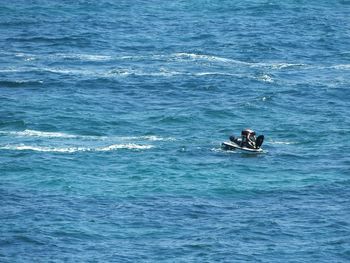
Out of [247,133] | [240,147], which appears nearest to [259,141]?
[247,133]

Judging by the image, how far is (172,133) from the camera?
93438 mm

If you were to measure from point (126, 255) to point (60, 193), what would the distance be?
40.7ft

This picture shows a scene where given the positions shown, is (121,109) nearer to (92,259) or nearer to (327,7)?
(92,259)

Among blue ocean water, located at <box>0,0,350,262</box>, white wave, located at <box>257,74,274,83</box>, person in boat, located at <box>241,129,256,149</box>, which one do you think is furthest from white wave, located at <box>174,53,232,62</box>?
person in boat, located at <box>241,129,256,149</box>

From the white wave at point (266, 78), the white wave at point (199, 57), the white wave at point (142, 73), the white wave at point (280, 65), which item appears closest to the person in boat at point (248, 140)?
the white wave at point (266, 78)

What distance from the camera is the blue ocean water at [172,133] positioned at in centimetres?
6794

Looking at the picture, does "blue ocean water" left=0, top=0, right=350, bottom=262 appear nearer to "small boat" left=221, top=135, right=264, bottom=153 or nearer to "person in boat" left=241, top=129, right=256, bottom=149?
"small boat" left=221, top=135, right=264, bottom=153

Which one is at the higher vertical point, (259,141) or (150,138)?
(259,141)

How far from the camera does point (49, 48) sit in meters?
130

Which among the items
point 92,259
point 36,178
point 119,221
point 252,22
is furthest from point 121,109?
point 252,22

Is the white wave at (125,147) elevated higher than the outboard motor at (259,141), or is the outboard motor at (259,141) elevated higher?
the outboard motor at (259,141)

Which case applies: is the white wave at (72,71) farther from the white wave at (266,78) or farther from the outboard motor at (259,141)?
the outboard motor at (259,141)

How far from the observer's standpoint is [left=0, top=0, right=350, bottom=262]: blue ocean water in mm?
67938

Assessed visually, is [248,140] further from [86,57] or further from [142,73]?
[86,57]
